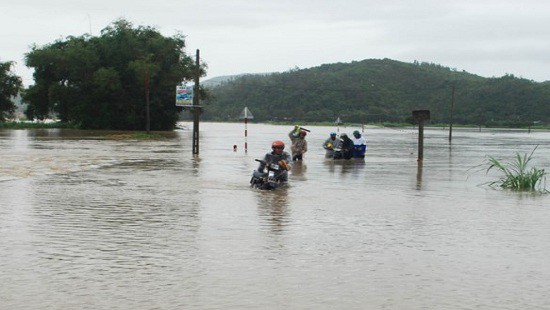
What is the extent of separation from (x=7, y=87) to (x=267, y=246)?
3022 inches

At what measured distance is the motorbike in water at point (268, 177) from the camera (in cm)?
1652

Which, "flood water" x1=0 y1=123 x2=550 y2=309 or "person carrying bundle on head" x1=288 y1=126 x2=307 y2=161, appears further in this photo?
"person carrying bundle on head" x1=288 y1=126 x2=307 y2=161

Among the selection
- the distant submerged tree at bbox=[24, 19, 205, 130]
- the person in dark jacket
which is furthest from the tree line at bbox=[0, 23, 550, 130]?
the person in dark jacket

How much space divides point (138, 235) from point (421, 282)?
4.17 meters

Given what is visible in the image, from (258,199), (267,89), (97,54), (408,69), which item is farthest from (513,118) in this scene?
(258,199)

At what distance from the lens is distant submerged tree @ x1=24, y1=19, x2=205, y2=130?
7444 cm

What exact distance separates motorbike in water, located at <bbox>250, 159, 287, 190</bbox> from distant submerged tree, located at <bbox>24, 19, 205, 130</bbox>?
57.2 metres

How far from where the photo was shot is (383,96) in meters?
161

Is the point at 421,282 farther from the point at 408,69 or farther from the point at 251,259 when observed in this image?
the point at 408,69

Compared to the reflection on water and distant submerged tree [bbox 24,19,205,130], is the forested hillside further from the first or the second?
the reflection on water

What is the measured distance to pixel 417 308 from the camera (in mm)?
6152

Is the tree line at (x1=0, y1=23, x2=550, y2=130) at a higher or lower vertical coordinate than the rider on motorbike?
higher

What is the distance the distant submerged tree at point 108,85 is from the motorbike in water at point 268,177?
5722 centimetres

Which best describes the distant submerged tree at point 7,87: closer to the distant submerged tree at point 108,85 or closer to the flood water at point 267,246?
the distant submerged tree at point 108,85
